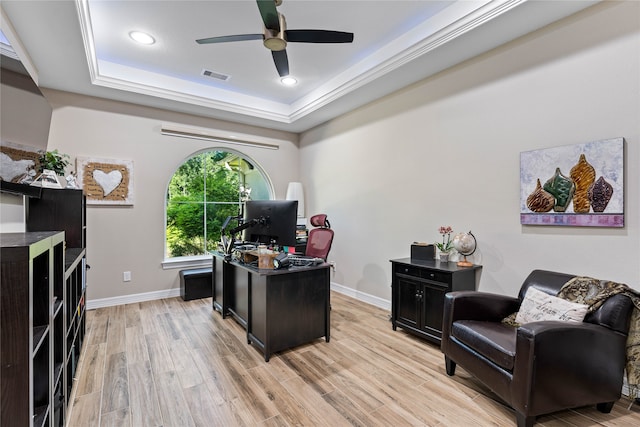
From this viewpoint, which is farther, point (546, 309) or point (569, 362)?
point (546, 309)

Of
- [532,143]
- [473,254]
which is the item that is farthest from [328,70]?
[473,254]

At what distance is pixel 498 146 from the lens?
286 centimetres

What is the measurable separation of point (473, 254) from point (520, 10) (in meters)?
2.13

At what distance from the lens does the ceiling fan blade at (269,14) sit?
1.89 metres

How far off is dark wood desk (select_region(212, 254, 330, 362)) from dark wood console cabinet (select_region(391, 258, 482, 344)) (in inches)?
32.8

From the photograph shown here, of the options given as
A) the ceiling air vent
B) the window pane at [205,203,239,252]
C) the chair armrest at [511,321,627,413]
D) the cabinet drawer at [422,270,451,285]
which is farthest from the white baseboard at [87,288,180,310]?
the chair armrest at [511,321,627,413]

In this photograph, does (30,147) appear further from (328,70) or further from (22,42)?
(328,70)

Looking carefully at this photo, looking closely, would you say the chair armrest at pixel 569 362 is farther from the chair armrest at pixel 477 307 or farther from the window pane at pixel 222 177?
the window pane at pixel 222 177

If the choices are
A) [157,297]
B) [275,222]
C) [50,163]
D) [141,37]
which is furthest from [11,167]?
[157,297]

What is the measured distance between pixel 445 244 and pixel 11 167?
3687mm

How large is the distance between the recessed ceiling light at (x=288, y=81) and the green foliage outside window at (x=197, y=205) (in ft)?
6.00

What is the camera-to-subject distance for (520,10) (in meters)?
2.32

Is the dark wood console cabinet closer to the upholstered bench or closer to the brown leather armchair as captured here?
the brown leather armchair

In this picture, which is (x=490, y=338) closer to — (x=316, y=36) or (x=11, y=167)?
(x=316, y=36)
